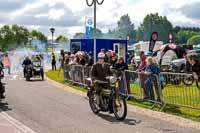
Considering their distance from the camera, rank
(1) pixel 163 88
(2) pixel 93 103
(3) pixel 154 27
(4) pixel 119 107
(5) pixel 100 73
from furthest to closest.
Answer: (3) pixel 154 27
(1) pixel 163 88
(2) pixel 93 103
(5) pixel 100 73
(4) pixel 119 107

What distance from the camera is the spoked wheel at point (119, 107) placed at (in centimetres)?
1241

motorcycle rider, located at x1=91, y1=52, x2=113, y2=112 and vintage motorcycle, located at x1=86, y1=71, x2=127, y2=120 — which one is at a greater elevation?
motorcycle rider, located at x1=91, y1=52, x2=113, y2=112

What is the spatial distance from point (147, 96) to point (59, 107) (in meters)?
2.92

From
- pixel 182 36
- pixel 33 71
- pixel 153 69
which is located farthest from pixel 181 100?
pixel 182 36

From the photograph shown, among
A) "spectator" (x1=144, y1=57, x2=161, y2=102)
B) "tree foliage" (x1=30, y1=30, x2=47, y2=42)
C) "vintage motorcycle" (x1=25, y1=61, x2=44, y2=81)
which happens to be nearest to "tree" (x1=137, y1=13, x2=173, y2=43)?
"tree foliage" (x1=30, y1=30, x2=47, y2=42)

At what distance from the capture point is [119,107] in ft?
41.5

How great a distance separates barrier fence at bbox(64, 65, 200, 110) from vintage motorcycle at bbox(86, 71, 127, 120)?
1699mm

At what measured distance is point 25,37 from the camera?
128500 millimetres

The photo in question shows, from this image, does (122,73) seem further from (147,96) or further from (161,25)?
(161,25)

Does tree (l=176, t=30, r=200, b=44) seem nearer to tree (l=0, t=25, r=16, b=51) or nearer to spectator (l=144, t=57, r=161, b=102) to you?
tree (l=0, t=25, r=16, b=51)

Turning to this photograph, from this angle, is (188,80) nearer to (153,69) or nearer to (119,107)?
(153,69)

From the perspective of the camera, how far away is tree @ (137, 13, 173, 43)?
464 feet

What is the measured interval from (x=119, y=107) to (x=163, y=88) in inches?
86.4

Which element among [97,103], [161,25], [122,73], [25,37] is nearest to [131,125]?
[97,103]
